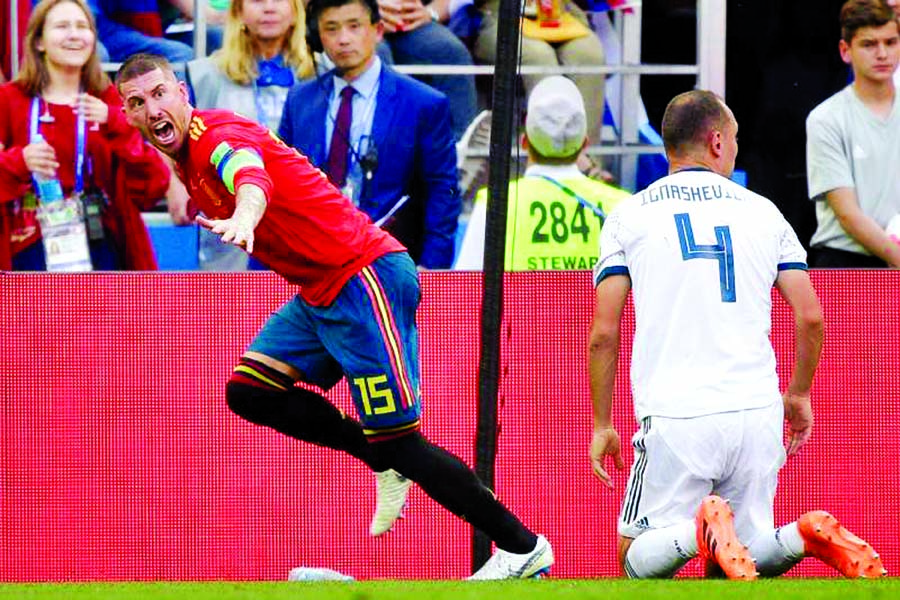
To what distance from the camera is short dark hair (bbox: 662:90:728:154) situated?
6.68 metres

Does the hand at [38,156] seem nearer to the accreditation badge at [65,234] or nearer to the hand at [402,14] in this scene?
the accreditation badge at [65,234]

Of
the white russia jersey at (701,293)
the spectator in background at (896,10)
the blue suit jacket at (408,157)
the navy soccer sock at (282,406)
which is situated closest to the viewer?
the white russia jersey at (701,293)

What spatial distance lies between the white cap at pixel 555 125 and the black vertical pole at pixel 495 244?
1.49 meters

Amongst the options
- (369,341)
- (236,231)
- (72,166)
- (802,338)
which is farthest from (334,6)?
(236,231)

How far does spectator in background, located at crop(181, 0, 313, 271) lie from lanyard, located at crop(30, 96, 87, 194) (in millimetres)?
612

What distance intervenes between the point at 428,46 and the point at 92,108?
1.81m

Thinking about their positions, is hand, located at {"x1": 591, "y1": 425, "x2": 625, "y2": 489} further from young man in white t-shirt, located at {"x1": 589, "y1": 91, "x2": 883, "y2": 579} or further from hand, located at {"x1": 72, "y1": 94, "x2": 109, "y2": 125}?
hand, located at {"x1": 72, "y1": 94, "x2": 109, "y2": 125}

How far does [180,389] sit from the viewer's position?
8.41m

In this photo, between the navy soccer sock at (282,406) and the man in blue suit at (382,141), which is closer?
the navy soccer sock at (282,406)

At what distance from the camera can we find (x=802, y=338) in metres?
6.69

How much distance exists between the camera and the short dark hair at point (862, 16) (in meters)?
9.52

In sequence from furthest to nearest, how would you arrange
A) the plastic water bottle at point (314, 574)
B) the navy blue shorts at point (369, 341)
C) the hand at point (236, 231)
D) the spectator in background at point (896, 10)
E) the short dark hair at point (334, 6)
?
the spectator in background at point (896, 10)
the short dark hair at point (334, 6)
the plastic water bottle at point (314, 574)
the navy blue shorts at point (369, 341)
the hand at point (236, 231)

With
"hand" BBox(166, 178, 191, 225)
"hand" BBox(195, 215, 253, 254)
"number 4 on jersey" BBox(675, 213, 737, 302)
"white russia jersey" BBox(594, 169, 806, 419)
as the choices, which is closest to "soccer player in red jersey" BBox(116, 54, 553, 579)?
"hand" BBox(195, 215, 253, 254)

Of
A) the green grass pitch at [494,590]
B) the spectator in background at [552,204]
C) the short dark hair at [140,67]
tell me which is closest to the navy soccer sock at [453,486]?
the green grass pitch at [494,590]
